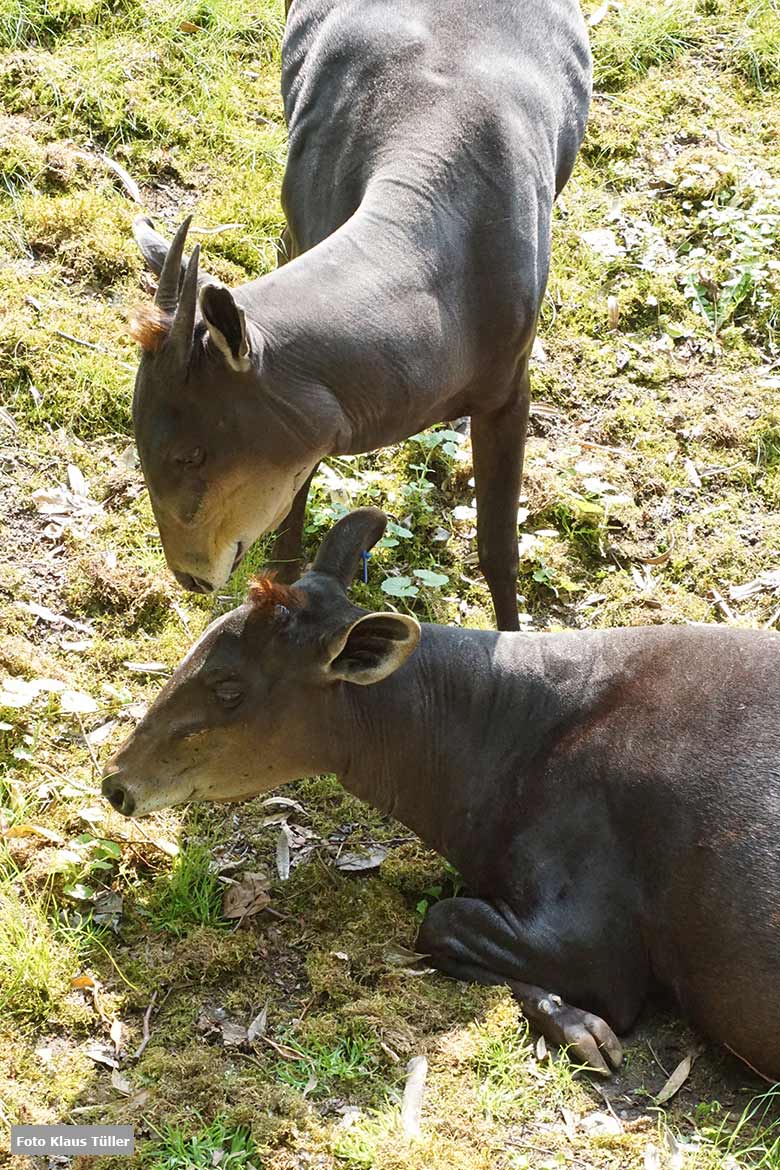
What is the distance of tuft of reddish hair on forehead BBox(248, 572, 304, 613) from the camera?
21.2 ft

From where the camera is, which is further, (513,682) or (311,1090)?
(513,682)

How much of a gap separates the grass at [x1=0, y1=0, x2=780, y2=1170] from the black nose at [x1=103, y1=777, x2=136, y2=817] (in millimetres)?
473

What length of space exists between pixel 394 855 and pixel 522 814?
82cm

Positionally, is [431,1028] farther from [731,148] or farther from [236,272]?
[731,148]

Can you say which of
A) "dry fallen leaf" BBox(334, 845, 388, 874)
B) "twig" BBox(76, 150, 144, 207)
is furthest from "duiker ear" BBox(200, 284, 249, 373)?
"twig" BBox(76, 150, 144, 207)

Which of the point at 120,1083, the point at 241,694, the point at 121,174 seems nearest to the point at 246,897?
the point at 241,694

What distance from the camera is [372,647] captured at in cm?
644

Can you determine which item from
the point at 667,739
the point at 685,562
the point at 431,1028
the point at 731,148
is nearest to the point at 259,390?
the point at 667,739

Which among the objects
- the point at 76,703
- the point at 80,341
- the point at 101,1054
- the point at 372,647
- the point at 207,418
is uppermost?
the point at 207,418

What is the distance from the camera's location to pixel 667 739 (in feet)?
21.4

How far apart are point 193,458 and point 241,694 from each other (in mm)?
980

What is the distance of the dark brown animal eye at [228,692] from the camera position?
21.4 ft

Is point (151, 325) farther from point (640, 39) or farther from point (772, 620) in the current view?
point (640, 39)

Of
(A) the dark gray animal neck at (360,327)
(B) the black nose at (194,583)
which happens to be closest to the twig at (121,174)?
(A) the dark gray animal neck at (360,327)
